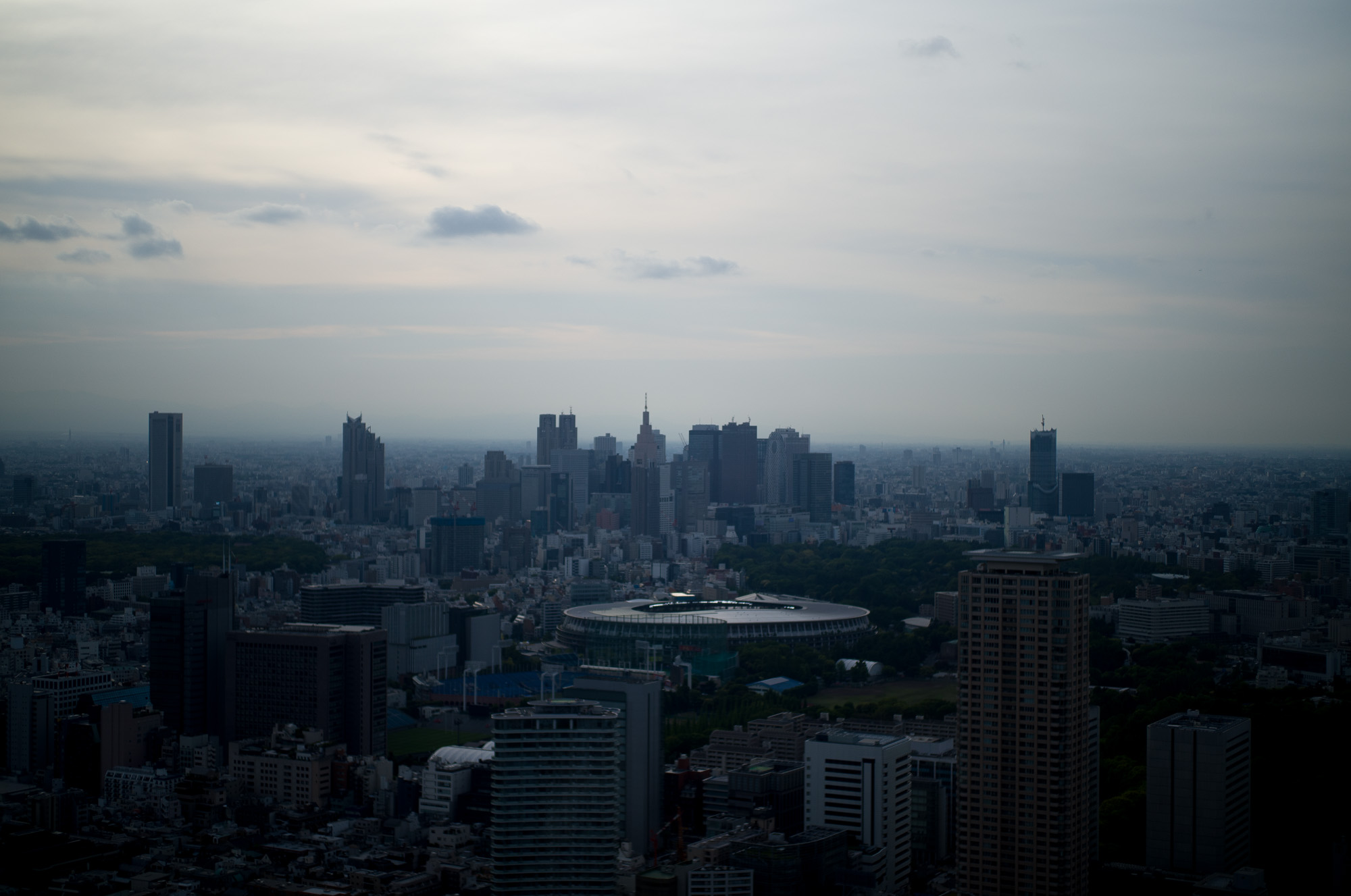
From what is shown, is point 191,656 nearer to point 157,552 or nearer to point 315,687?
point 315,687

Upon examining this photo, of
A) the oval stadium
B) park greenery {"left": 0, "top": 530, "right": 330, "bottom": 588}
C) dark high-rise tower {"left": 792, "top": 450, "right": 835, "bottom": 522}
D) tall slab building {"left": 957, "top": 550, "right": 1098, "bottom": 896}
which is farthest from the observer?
dark high-rise tower {"left": 792, "top": 450, "right": 835, "bottom": 522}

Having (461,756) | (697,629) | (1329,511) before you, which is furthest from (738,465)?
(461,756)

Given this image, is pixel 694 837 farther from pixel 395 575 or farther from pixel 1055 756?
pixel 395 575

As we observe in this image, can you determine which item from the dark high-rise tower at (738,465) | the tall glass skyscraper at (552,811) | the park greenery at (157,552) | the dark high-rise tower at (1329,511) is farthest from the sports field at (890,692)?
the dark high-rise tower at (738,465)

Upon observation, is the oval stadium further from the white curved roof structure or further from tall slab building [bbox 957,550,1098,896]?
tall slab building [bbox 957,550,1098,896]

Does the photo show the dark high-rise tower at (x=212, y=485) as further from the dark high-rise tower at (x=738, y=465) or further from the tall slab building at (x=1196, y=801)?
the tall slab building at (x=1196, y=801)

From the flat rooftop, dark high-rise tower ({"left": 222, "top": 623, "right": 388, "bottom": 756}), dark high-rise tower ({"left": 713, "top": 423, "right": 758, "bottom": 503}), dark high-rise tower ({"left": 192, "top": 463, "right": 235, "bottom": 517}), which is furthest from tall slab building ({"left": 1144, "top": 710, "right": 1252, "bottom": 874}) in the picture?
dark high-rise tower ({"left": 713, "top": 423, "right": 758, "bottom": 503})

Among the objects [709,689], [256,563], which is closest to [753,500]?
[256,563]
